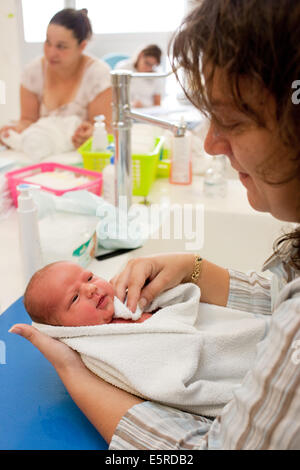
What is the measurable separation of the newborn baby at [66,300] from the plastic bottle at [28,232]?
0.15 m

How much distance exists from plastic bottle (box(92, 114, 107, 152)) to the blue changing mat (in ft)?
3.18

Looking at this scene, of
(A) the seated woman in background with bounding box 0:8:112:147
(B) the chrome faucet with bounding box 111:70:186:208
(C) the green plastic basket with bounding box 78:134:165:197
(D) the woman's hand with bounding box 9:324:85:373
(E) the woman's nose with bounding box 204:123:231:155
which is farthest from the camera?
(A) the seated woman in background with bounding box 0:8:112:147

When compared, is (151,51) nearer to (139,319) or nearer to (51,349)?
(139,319)

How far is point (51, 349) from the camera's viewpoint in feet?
2.50

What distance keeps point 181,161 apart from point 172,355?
111 centimetres

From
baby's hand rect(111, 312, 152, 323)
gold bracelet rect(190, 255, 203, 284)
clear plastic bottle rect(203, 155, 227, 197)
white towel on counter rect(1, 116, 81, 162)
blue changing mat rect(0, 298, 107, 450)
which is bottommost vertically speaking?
blue changing mat rect(0, 298, 107, 450)

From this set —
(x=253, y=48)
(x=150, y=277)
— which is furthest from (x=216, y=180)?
(x=253, y=48)

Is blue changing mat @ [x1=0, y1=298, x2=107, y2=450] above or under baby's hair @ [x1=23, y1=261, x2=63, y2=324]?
under

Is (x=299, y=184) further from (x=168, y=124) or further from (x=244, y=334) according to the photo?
(x=168, y=124)

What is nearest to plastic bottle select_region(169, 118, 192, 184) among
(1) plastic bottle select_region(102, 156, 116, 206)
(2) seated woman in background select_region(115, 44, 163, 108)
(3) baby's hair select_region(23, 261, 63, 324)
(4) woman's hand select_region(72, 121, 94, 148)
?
(1) plastic bottle select_region(102, 156, 116, 206)

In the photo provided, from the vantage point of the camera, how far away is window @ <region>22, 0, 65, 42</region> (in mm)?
1778

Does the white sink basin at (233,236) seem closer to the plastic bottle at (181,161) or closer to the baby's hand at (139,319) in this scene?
the plastic bottle at (181,161)

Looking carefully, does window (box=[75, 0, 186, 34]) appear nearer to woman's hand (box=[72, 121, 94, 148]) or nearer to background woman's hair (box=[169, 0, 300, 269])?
woman's hand (box=[72, 121, 94, 148])
